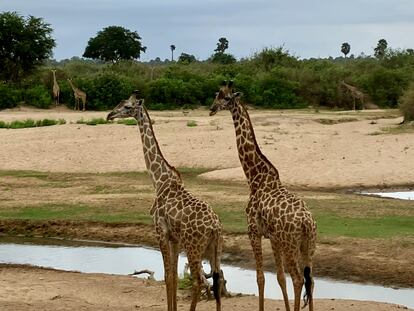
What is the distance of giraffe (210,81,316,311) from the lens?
364 inches

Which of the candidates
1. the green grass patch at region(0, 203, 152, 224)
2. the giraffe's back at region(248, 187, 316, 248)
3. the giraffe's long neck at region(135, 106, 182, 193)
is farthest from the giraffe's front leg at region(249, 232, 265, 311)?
the green grass patch at region(0, 203, 152, 224)

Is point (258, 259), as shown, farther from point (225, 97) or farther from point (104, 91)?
point (104, 91)

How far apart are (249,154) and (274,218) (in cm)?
112

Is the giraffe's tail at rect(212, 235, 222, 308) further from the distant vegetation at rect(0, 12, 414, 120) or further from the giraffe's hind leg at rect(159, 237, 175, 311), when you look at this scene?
the distant vegetation at rect(0, 12, 414, 120)

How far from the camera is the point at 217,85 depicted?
49.4 m

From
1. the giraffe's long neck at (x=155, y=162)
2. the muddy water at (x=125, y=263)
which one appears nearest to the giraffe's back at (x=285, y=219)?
the giraffe's long neck at (x=155, y=162)

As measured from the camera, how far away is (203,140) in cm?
3086

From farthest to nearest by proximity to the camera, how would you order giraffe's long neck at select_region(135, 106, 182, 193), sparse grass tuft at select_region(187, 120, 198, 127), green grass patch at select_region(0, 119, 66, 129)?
green grass patch at select_region(0, 119, 66, 129) → sparse grass tuft at select_region(187, 120, 198, 127) → giraffe's long neck at select_region(135, 106, 182, 193)

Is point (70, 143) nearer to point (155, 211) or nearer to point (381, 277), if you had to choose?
point (381, 277)

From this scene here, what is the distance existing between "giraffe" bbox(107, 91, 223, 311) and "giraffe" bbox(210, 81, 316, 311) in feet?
1.63

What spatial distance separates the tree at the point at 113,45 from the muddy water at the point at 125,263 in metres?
57.3

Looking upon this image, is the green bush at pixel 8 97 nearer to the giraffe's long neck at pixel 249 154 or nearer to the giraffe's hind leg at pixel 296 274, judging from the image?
the giraffe's long neck at pixel 249 154

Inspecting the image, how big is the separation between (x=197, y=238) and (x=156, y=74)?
168 feet

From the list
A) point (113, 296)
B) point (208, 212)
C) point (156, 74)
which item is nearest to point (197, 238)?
point (208, 212)
